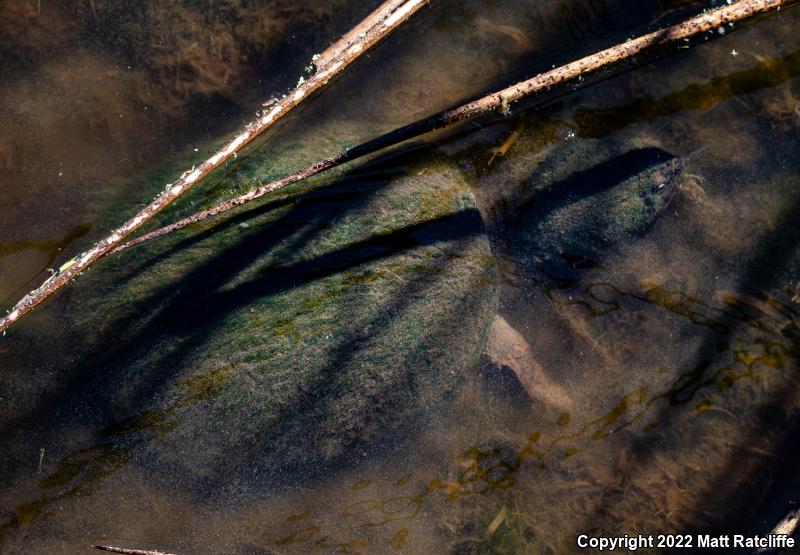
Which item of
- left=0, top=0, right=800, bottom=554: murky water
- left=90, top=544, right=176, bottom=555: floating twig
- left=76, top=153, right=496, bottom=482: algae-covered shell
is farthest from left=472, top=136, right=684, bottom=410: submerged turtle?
left=90, top=544, right=176, bottom=555: floating twig

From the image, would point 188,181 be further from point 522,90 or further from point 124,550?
point 124,550

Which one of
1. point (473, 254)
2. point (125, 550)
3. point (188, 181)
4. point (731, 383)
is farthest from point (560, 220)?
point (125, 550)

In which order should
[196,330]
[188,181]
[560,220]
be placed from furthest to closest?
[560,220], [196,330], [188,181]

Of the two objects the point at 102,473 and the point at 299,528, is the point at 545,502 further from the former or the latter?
the point at 102,473

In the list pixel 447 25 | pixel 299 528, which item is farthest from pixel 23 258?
pixel 447 25

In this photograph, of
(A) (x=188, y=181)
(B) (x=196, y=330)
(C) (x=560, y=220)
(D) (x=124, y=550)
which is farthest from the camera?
(C) (x=560, y=220)

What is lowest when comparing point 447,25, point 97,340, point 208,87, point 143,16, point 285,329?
point 285,329
